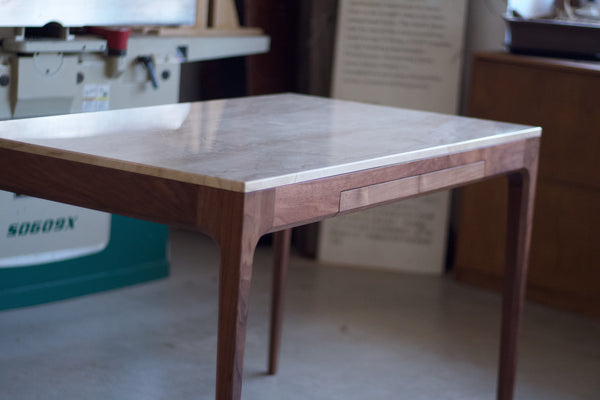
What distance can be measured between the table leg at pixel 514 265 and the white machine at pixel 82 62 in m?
1.15

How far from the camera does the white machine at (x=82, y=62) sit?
7.52 ft

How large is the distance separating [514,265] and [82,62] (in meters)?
1.30

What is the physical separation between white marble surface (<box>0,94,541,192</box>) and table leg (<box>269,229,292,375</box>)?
1.35ft

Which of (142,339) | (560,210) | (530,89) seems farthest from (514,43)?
(142,339)

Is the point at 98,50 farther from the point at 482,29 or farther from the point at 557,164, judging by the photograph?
A: the point at 482,29

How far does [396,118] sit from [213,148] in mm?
624

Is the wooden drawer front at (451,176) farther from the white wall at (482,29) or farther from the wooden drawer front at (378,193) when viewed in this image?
the white wall at (482,29)

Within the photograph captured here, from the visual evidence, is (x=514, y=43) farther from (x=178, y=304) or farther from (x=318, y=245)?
(x=178, y=304)

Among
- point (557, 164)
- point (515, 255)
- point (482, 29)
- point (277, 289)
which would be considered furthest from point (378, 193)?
point (482, 29)

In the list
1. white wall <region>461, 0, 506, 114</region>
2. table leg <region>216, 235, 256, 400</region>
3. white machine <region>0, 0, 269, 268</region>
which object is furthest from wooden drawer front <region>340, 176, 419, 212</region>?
white wall <region>461, 0, 506, 114</region>

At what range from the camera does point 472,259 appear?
3320mm

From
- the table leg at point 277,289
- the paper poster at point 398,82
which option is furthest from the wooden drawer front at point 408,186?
the paper poster at point 398,82

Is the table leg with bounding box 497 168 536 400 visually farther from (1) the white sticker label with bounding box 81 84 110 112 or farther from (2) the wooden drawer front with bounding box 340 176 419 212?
(1) the white sticker label with bounding box 81 84 110 112

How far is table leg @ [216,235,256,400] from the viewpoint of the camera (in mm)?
1248
